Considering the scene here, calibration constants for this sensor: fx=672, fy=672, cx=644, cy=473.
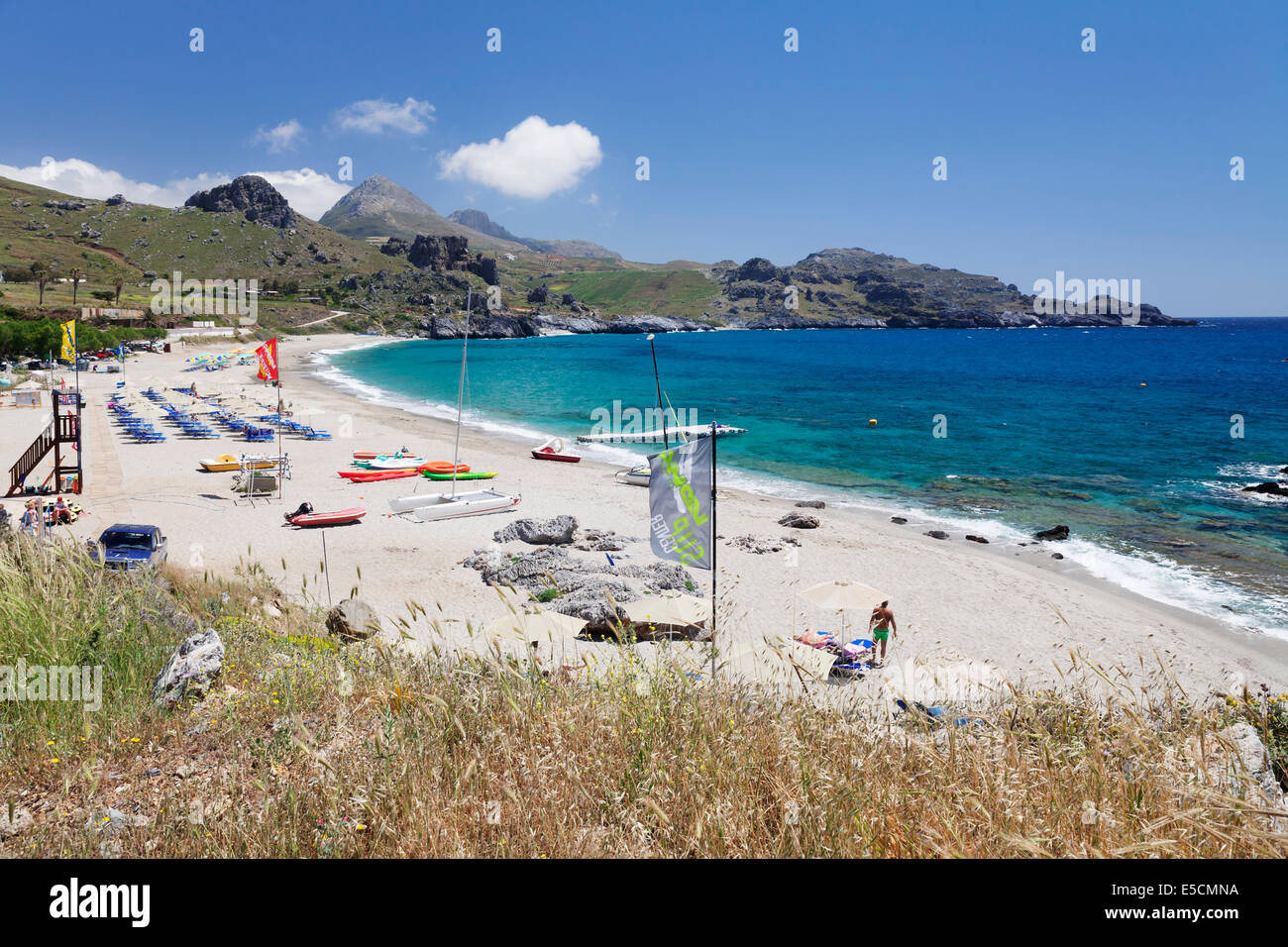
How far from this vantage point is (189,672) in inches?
184

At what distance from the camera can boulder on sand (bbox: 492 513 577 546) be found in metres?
19.3

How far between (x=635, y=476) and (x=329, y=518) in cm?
1252

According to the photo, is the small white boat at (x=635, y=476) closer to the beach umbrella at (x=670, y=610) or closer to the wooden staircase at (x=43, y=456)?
the beach umbrella at (x=670, y=610)

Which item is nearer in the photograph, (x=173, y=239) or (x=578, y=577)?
(x=578, y=577)

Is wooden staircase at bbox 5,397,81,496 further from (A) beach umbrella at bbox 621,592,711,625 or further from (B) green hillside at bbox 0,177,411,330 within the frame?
(B) green hillside at bbox 0,177,411,330

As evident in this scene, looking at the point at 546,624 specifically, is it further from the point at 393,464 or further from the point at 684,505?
the point at 393,464

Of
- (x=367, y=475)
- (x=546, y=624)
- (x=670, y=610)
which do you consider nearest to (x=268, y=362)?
(x=367, y=475)

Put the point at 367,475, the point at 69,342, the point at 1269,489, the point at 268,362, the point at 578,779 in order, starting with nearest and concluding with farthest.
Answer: the point at 578,779, the point at 69,342, the point at 268,362, the point at 367,475, the point at 1269,489

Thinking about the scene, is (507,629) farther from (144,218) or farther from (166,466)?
(144,218)

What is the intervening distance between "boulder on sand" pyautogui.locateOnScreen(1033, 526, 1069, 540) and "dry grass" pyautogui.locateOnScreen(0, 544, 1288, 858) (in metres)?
19.6

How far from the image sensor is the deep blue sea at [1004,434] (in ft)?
69.2

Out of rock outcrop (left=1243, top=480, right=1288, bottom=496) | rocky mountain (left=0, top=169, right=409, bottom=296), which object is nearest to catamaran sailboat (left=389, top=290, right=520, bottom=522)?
rock outcrop (left=1243, top=480, right=1288, bottom=496)

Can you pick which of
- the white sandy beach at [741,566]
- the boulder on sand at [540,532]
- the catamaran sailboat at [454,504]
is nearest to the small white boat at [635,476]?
the white sandy beach at [741,566]

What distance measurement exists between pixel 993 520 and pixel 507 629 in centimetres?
2004
